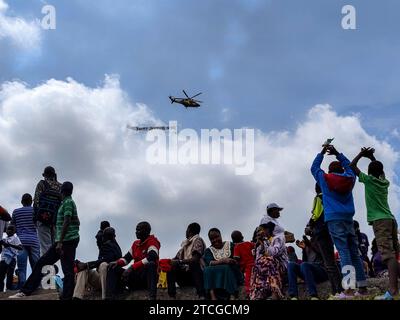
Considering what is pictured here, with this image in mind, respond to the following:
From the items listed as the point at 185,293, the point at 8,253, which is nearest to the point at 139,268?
the point at 185,293

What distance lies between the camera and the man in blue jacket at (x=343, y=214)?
887 cm

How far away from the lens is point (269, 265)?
962 cm

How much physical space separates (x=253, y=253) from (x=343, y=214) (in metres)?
2.01

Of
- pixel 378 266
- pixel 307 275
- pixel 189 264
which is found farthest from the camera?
pixel 378 266

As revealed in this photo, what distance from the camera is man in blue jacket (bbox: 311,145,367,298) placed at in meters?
8.87

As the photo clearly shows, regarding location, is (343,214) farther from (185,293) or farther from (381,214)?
(185,293)

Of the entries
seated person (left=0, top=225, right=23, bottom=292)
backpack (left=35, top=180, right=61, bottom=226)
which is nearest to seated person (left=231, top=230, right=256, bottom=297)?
backpack (left=35, top=180, right=61, bottom=226)

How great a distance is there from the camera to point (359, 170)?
8656 millimetres

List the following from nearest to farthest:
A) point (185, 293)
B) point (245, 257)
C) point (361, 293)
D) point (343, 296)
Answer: point (343, 296) → point (361, 293) → point (245, 257) → point (185, 293)

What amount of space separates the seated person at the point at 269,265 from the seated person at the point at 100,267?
294 centimetres

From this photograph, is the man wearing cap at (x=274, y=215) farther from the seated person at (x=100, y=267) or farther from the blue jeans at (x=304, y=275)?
the seated person at (x=100, y=267)

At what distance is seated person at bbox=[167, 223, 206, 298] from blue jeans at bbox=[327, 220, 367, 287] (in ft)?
8.83
